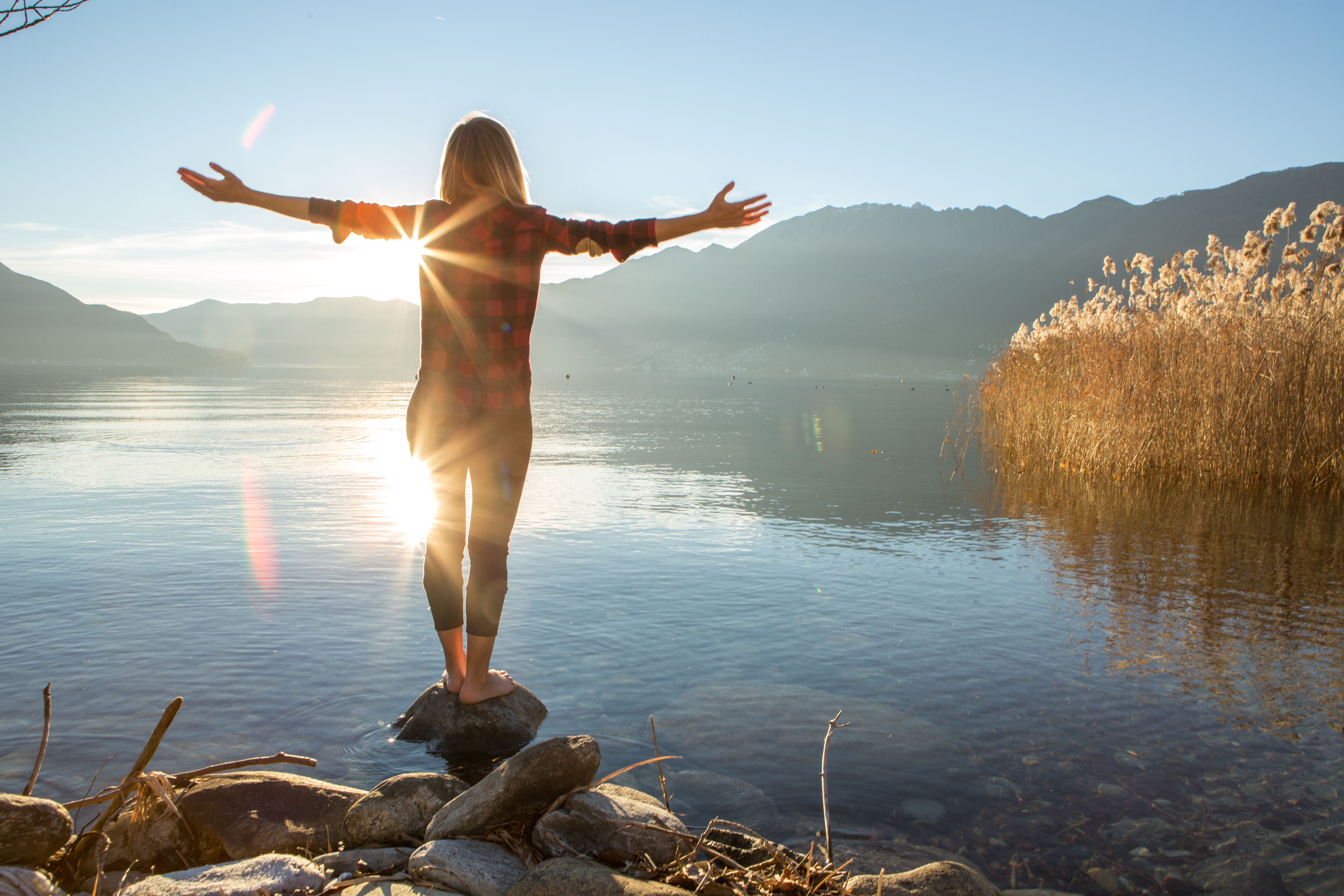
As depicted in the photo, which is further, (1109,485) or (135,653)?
(1109,485)

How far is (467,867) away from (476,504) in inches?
65.9

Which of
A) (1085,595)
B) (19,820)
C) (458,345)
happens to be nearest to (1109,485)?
(1085,595)

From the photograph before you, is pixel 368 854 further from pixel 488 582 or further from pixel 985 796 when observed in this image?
pixel 985 796

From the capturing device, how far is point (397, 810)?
3.03 metres

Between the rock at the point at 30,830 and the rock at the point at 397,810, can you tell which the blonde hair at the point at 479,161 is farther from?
the rock at the point at 30,830

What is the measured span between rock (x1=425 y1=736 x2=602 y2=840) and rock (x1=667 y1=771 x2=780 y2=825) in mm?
583

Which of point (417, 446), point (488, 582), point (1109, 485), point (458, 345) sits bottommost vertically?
point (1109, 485)

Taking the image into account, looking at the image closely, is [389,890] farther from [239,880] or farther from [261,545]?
[261,545]

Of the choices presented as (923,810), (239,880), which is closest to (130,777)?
(239,880)

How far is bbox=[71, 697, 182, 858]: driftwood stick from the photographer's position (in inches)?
103

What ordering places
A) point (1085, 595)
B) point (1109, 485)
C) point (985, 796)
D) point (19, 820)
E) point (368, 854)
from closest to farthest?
point (19, 820)
point (368, 854)
point (985, 796)
point (1085, 595)
point (1109, 485)

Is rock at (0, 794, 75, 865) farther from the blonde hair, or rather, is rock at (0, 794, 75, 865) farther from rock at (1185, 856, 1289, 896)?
rock at (1185, 856, 1289, 896)

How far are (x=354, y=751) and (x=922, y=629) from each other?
145 inches

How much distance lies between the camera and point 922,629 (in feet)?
19.4
